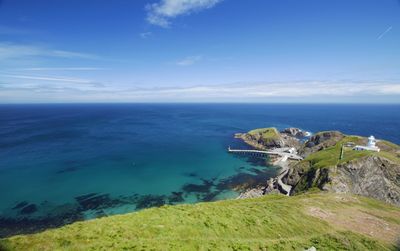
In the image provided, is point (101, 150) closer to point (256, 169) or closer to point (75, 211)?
point (75, 211)

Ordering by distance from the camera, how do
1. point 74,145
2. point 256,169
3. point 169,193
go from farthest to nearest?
point 74,145 < point 256,169 < point 169,193

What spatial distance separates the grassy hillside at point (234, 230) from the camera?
20844 millimetres

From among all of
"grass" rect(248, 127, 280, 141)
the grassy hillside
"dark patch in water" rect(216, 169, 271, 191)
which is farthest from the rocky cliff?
"grass" rect(248, 127, 280, 141)

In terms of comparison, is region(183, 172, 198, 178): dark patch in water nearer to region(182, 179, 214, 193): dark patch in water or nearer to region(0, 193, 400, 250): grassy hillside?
region(182, 179, 214, 193): dark patch in water

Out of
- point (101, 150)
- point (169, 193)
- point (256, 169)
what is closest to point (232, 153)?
point (256, 169)

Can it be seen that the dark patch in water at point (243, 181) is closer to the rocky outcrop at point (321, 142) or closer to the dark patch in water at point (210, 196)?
the dark patch in water at point (210, 196)

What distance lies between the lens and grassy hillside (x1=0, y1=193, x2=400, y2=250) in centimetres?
2084

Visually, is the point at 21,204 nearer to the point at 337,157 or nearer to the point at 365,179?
the point at 337,157

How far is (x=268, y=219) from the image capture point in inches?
1158

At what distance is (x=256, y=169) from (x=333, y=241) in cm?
5935

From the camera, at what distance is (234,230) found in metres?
26.1

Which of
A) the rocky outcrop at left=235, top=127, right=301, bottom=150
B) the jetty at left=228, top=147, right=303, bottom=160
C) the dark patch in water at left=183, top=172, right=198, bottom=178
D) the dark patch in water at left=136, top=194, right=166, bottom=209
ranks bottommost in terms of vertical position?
the dark patch in water at left=136, top=194, right=166, bottom=209

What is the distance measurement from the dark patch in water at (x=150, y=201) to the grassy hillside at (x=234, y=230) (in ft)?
83.9

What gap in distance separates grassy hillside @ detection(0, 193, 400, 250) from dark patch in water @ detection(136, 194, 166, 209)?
25567mm
